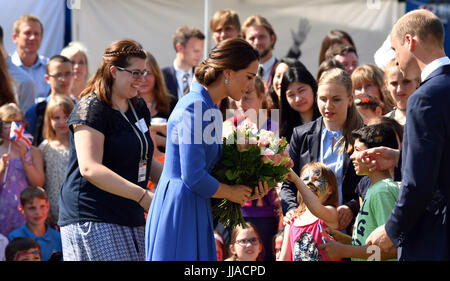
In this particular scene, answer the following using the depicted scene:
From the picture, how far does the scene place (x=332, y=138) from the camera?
17.5 ft

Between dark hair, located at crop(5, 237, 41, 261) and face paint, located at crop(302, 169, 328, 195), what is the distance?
2648 millimetres

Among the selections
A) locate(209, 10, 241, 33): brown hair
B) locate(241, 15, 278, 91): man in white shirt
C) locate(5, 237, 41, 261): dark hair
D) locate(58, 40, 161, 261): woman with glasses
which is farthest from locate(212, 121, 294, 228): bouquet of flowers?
locate(209, 10, 241, 33): brown hair

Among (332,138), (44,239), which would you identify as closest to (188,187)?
(332,138)

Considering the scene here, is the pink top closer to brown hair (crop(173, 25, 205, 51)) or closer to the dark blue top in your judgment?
the dark blue top

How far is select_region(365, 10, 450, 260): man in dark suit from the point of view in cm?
338

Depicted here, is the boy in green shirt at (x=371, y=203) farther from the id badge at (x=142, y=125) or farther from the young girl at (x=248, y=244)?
the young girl at (x=248, y=244)

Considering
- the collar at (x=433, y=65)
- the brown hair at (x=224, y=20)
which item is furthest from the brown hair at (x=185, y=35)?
the collar at (x=433, y=65)

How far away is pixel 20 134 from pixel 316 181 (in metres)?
3.14

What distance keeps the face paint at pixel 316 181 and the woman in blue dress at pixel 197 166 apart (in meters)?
0.93

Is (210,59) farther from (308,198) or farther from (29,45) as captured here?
(29,45)

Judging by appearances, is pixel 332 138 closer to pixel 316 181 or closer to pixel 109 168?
pixel 316 181

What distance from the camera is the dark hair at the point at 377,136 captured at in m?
4.59
